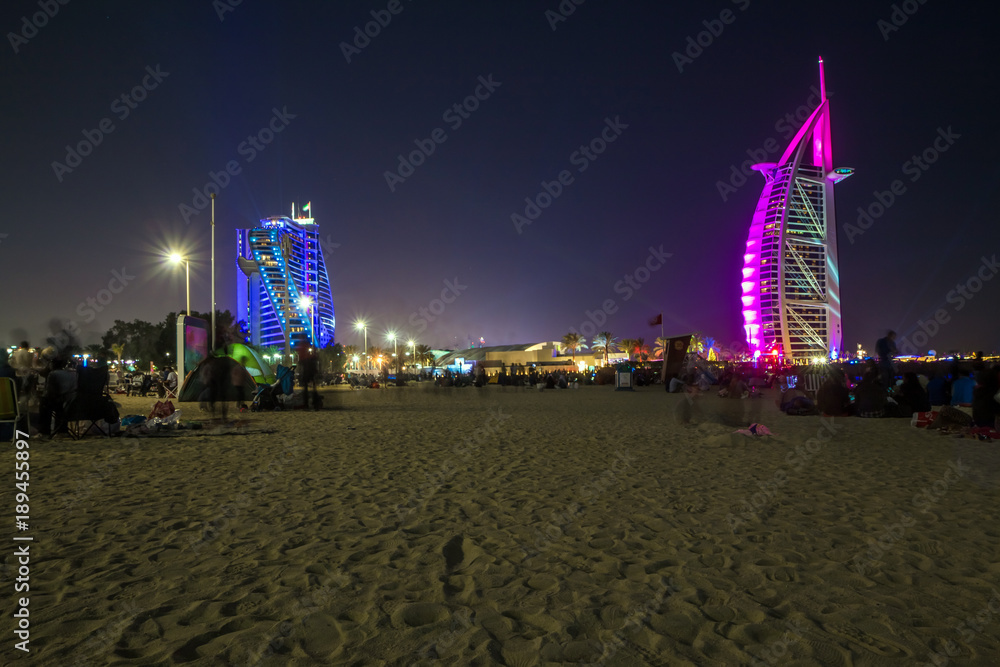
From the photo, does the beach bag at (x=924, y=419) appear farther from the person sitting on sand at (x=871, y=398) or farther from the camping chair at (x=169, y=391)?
the camping chair at (x=169, y=391)

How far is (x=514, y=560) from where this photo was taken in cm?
381

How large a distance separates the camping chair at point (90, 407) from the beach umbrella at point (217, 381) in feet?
5.80

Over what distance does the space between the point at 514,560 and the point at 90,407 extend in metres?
9.47

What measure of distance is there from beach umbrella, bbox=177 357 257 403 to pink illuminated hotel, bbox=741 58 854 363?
106884mm

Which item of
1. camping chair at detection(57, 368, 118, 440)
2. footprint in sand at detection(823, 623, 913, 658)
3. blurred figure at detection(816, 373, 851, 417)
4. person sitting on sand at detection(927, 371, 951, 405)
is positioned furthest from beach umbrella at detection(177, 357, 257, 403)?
person sitting on sand at detection(927, 371, 951, 405)

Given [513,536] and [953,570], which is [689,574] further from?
[953,570]

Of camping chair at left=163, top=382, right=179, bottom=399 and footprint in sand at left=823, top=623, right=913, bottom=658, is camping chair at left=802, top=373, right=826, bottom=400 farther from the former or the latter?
camping chair at left=163, top=382, right=179, bottom=399

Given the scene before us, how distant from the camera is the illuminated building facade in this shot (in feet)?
389

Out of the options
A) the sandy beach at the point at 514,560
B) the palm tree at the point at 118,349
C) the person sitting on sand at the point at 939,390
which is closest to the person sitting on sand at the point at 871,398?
the person sitting on sand at the point at 939,390

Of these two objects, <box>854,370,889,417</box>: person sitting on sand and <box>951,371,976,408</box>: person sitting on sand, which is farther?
<box>854,370,889,417</box>: person sitting on sand

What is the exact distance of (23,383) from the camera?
10320mm

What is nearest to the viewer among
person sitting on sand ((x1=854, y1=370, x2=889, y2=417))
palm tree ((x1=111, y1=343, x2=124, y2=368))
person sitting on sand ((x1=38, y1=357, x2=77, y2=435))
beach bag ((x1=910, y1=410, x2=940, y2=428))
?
person sitting on sand ((x1=38, y1=357, x2=77, y2=435))

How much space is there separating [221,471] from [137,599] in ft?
13.3

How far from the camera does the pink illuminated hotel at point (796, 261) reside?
109 m
